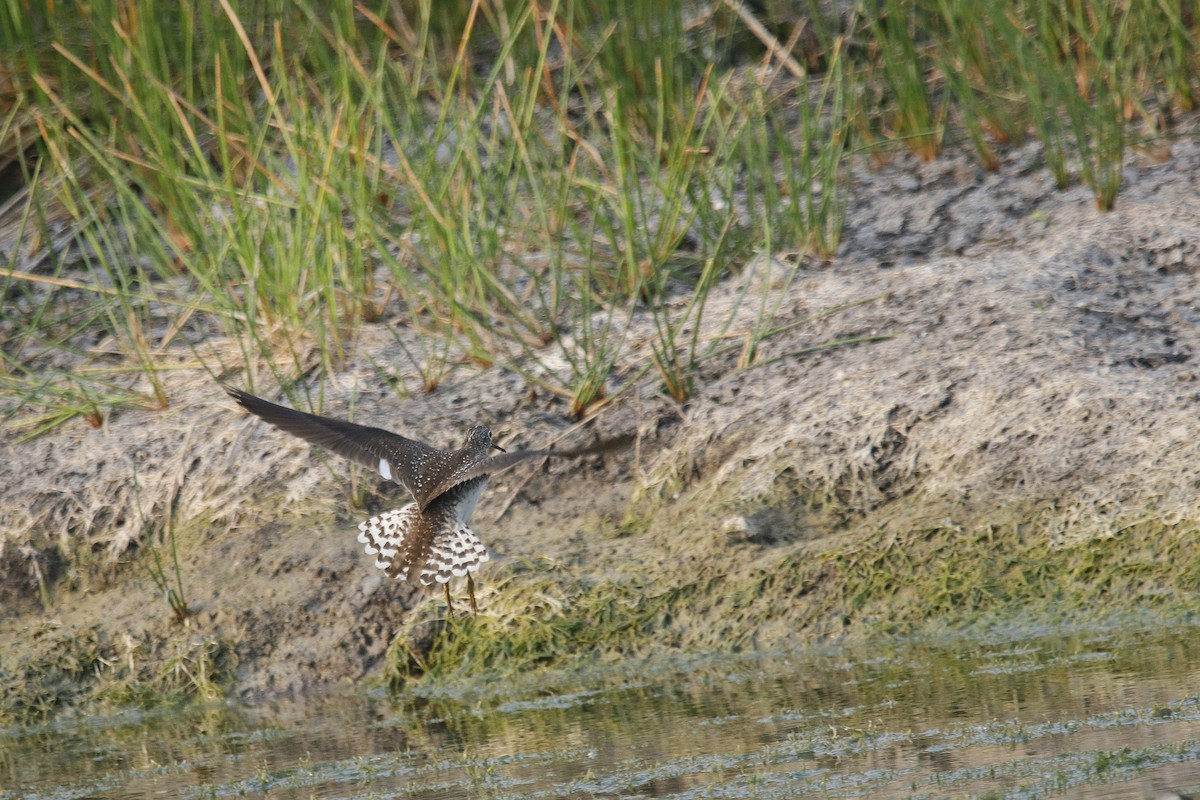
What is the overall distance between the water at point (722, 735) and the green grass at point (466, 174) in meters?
1.40

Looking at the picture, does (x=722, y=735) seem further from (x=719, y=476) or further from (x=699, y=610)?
(x=719, y=476)

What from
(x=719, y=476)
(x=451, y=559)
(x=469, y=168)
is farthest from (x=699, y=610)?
(x=469, y=168)

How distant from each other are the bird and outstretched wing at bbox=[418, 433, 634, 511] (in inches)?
0.4

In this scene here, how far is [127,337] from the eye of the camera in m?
6.12

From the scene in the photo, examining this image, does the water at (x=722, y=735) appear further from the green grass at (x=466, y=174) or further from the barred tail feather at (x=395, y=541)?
the green grass at (x=466, y=174)

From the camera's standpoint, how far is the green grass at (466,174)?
5.55 m

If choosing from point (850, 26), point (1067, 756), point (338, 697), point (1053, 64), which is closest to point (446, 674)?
point (338, 697)

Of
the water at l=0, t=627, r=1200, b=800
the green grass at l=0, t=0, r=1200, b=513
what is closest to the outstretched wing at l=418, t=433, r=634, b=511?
the water at l=0, t=627, r=1200, b=800

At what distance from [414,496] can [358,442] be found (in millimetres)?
243

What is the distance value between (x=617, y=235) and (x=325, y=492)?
1784mm

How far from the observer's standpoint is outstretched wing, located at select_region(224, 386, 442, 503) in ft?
14.9

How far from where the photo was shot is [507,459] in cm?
387

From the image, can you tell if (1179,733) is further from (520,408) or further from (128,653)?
(128,653)

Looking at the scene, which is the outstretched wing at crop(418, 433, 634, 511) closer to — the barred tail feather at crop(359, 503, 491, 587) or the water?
the barred tail feather at crop(359, 503, 491, 587)
